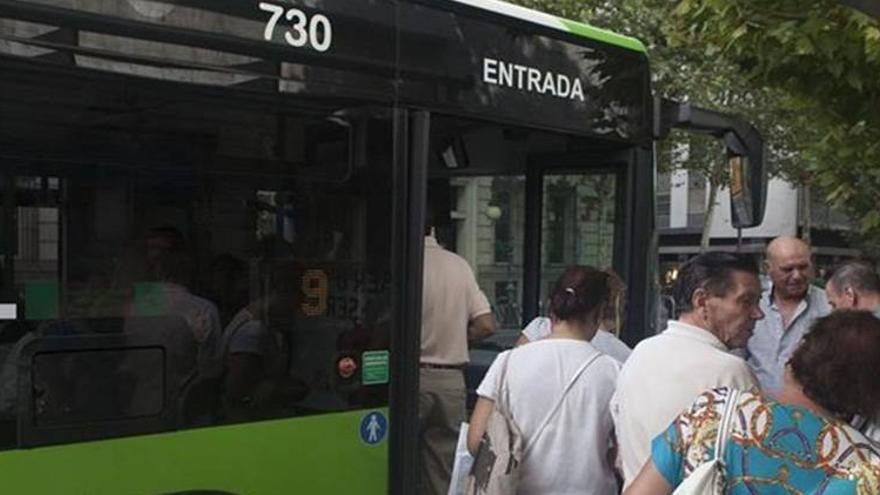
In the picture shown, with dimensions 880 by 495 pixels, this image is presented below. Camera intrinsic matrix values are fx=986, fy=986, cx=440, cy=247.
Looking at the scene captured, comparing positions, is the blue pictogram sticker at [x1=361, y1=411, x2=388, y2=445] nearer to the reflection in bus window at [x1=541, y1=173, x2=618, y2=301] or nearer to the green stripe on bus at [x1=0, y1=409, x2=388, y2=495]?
the green stripe on bus at [x1=0, y1=409, x2=388, y2=495]

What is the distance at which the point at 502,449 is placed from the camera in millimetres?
3273

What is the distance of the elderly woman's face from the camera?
289 cm

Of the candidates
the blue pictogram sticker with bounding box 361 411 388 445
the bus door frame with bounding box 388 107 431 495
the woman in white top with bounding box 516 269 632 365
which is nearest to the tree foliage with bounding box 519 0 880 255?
the woman in white top with bounding box 516 269 632 365

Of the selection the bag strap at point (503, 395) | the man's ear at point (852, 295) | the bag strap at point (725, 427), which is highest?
the man's ear at point (852, 295)

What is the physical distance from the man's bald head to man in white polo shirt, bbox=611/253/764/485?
2222mm

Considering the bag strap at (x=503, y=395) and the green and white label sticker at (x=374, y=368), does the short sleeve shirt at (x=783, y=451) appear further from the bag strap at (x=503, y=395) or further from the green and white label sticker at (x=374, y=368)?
the green and white label sticker at (x=374, y=368)

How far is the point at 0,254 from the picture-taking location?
2.96 m

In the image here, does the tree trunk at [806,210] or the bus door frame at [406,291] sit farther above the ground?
the tree trunk at [806,210]

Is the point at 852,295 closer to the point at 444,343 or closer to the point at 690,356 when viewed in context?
the point at 444,343

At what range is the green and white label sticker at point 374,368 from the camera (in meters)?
3.80

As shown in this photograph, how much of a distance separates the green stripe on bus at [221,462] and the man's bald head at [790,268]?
2.40 m

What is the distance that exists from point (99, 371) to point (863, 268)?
3683 millimetres

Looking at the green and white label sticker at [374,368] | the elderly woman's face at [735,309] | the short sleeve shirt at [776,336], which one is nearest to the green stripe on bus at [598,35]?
the short sleeve shirt at [776,336]

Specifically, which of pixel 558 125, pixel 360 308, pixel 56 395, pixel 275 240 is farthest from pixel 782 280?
pixel 56 395
